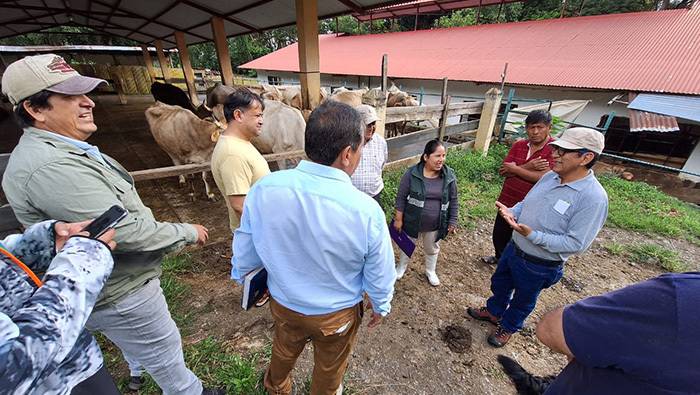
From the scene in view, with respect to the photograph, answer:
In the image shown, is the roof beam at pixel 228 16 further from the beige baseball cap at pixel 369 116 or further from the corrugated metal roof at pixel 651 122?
the corrugated metal roof at pixel 651 122

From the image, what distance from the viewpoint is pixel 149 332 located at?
1.41m

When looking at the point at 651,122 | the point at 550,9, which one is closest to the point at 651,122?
the point at 651,122

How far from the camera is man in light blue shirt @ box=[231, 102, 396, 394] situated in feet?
3.51

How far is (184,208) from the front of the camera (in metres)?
4.34

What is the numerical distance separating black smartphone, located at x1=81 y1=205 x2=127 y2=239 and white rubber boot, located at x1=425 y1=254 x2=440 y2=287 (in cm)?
271

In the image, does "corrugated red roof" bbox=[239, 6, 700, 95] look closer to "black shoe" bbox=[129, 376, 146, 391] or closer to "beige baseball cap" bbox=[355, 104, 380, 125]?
"beige baseball cap" bbox=[355, 104, 380, 125]

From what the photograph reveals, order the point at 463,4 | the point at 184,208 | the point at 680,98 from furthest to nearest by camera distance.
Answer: the point at 463,4 < the point at 680,98 < the point at 184,208

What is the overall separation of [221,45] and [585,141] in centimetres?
888

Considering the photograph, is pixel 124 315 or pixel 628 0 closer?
pixel 124 315

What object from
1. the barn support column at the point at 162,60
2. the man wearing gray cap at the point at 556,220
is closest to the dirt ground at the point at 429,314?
the man wearing gray cap at the point at 556,220

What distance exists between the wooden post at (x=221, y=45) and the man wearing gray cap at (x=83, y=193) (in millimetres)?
7666

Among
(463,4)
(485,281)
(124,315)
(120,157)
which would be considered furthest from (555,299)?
(463,4)

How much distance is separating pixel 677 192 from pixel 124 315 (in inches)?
519

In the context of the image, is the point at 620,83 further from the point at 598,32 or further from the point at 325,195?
the point at 325,195
